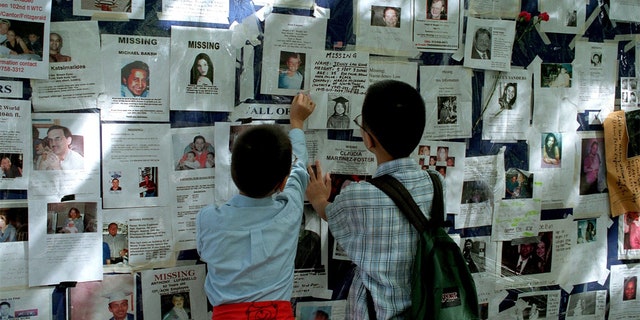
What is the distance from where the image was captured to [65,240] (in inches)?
62.5

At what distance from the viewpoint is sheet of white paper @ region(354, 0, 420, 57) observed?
1.80 metres

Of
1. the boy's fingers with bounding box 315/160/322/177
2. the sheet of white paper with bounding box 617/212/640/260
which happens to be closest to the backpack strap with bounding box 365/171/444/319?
the boy's fingers with bounding box 315/160/322/177

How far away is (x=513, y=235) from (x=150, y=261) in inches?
53.9

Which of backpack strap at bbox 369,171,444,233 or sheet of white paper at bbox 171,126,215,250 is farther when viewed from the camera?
sheet of white paper at bbox 171,126,215,250

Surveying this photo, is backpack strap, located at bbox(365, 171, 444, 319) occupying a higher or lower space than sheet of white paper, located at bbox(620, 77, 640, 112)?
lower

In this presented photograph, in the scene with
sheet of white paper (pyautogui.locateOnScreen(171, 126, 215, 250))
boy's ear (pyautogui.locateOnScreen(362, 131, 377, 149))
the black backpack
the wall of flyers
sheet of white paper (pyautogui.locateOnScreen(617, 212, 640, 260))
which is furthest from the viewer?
sheet of white paper (pyautogui.locateOnScreen(617, 212, 640, 260))

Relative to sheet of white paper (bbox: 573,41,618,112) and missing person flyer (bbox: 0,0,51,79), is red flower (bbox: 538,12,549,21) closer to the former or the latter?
sheet of white paper (bbox: 573,41,618,112)

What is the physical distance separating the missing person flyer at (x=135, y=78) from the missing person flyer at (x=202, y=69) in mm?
33

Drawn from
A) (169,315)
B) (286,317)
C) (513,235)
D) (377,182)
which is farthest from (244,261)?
(513,235)

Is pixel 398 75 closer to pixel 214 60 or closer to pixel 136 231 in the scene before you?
A: pixel 214 60

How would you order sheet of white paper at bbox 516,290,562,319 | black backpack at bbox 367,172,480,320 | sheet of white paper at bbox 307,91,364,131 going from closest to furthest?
black backpack at bbox 367,172,480,320
sheet of white paper at bbox 307,91,364,131
sheet of white paper at bbox 516,290,562,319

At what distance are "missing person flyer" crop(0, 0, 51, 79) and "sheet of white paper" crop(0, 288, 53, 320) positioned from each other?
650 millimetres

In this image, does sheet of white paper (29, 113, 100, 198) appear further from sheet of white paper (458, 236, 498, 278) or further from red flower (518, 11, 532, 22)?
red flower (518, 11, 532, 22)

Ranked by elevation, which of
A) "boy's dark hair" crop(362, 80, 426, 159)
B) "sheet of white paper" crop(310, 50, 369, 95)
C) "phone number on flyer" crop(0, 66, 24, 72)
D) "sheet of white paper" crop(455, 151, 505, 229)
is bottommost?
"sheet of white paper" crop(455, 151, 505, 229)
